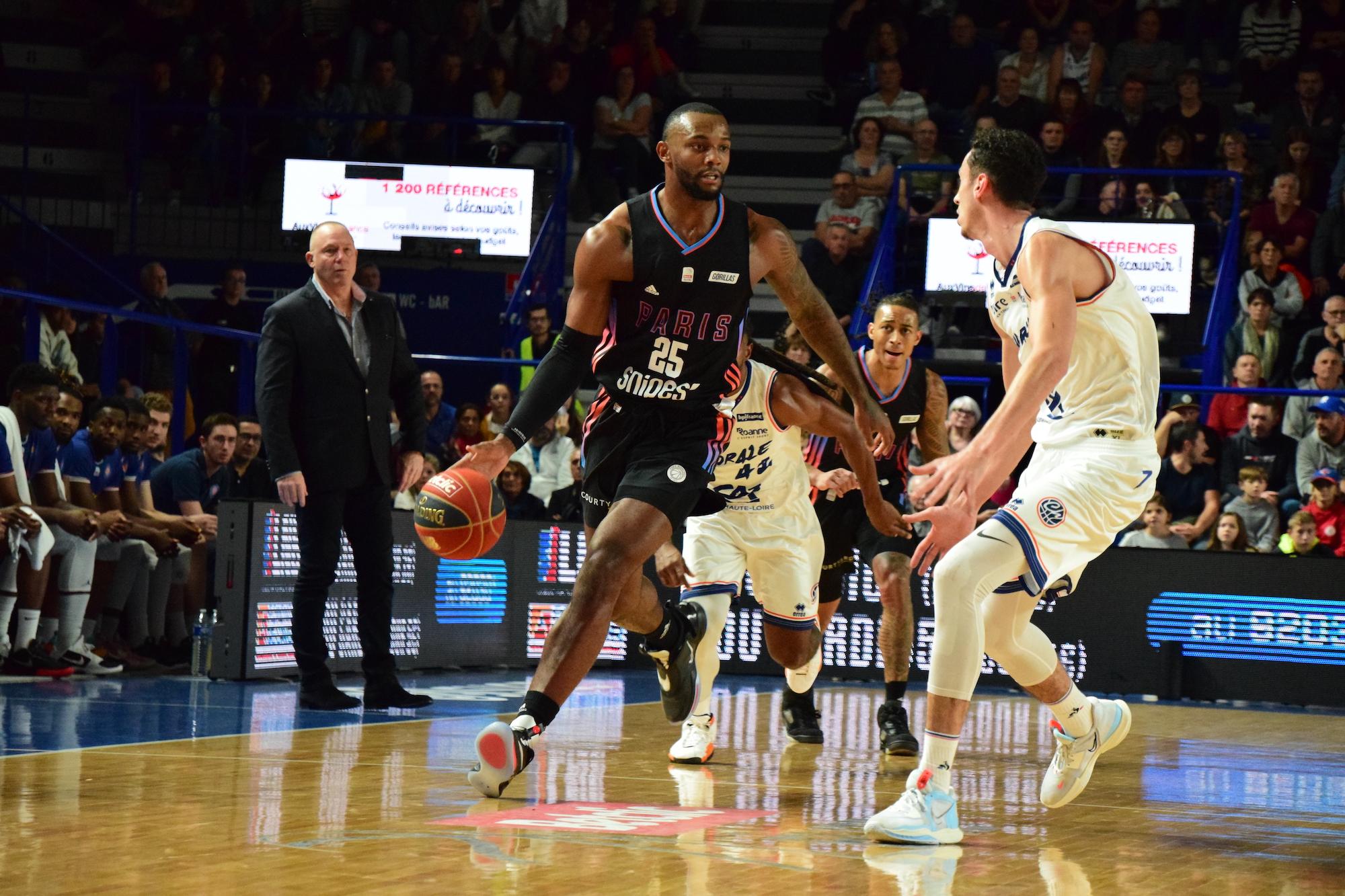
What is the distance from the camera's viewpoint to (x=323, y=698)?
329 inches

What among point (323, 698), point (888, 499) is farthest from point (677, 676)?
point (323, 698)

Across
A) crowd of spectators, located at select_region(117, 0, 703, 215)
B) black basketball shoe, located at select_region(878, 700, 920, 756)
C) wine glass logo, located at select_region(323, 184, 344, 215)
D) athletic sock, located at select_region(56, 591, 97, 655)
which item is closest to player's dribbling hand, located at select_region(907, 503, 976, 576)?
black basketball shoe, located at select_region(878, 700, 920, 756)

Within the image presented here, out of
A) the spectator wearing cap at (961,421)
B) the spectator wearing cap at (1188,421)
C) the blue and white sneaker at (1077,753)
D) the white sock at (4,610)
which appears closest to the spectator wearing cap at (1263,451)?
the spectator wearing cap at (1188,421)

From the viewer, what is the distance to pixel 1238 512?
39.9 feet

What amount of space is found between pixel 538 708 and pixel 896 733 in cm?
267

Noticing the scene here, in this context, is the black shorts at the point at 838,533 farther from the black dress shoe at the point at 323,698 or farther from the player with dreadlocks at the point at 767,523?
the black dress shoe at the point at 323,698

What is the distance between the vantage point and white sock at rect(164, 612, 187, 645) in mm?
10625

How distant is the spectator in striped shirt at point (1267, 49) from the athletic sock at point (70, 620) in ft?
42.3

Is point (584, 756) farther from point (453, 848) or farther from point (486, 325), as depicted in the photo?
point (486, 325)

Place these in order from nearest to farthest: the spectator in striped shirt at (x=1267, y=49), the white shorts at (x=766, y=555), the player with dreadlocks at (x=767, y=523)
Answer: the player with dreadlocks at (x=767, y=523)
the white shorts at (x=766, y=555)
the spectator in striped shirt at (x=1267, y=49)

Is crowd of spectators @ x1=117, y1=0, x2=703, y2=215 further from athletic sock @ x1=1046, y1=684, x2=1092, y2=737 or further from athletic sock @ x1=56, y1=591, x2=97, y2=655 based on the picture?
athletic sock @ x1=1046, y1=684, x2=1092, y2=737

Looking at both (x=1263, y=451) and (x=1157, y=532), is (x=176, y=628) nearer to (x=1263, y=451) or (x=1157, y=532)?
(x=1157, y=532)

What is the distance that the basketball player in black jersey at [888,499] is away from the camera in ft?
26.2

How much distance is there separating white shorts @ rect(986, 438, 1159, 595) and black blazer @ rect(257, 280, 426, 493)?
4.11m
